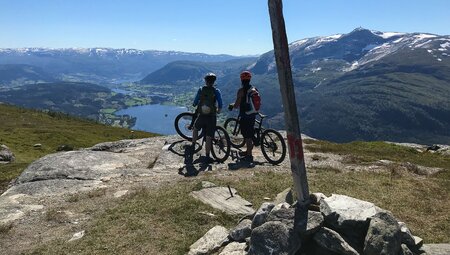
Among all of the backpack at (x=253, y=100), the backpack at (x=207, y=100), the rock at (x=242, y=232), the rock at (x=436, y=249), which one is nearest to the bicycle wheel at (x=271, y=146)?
the backpack at (x=253, y=100)

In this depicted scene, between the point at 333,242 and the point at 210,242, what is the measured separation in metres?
3.78

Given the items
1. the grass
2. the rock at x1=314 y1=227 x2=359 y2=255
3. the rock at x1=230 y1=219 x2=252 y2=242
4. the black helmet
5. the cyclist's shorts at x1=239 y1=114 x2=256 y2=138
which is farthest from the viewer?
the cyclist's shorts at x1=239 y1=114 x2=256 y2=138

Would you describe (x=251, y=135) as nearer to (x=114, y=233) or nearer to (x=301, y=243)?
(x=114, y=233)

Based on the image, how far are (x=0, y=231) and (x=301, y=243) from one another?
1054 cm

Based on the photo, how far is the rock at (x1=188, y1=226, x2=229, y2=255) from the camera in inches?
453

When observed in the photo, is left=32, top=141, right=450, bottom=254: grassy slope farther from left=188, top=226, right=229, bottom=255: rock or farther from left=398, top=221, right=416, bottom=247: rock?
left=398, top=221, right=416, bottom=247: rock

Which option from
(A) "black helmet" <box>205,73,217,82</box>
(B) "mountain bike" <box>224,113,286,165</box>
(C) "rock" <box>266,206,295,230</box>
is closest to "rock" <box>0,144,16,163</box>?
(B) "mountain bike" <box>224,113,286,165</box>

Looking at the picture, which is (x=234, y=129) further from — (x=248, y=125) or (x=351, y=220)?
(x=351, y=220)

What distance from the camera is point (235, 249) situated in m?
11.0

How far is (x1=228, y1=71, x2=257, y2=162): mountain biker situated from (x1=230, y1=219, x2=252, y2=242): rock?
34.7 ft

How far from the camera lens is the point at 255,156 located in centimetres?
2578

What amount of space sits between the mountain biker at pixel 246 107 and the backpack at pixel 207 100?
3.26 feet

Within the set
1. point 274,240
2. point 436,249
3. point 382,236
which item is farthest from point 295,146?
point 436,249

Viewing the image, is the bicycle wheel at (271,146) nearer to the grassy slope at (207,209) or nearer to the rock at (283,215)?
the grassy slope at (207,209)
